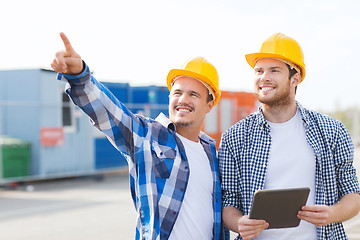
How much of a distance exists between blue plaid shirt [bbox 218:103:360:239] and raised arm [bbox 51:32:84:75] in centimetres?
102

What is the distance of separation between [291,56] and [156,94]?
13.7m

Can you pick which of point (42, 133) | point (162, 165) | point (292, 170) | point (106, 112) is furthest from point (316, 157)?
point (42, 133)

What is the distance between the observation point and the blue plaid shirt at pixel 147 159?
2629mm

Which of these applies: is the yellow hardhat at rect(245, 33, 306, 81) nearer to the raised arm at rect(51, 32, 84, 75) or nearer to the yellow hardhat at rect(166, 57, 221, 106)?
the yellow hardhat at rect(166, 57, 221, 106)

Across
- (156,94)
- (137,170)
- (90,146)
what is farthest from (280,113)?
(156,94)

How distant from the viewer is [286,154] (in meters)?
2.80

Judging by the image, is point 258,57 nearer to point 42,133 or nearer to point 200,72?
point 200,72

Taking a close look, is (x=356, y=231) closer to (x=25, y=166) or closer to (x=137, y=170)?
(x=137, y=170)

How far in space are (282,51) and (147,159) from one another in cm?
100

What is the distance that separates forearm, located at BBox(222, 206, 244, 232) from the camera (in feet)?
9.11

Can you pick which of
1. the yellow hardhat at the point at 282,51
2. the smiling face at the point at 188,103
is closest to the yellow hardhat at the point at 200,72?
the smiling face at the point at 188,103

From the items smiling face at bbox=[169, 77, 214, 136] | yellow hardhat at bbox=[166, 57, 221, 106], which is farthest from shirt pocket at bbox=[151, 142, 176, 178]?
yellow hardhat at bbox=[166, 57, 221, 106]

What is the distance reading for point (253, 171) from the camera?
2.81 m

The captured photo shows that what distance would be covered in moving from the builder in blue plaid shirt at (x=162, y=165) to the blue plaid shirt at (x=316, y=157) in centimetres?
11
